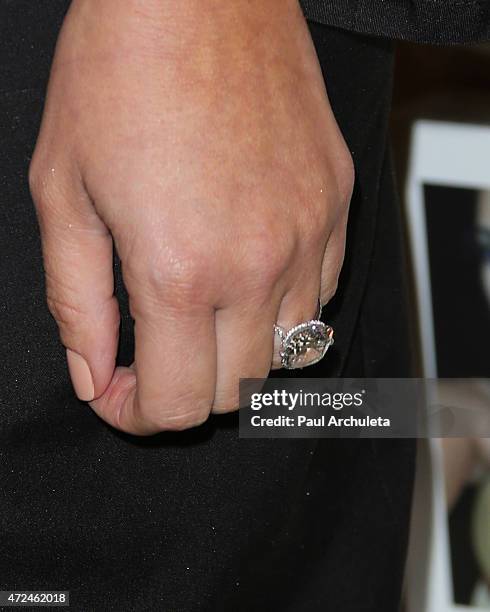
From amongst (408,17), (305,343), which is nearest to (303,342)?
(305,343)

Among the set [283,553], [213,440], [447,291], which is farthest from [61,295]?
[447,291]

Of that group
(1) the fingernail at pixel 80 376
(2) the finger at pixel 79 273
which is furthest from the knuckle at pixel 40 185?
(1) the fingernail at pixel 80 376

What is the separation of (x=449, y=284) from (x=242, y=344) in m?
0.85

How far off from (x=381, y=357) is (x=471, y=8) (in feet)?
1.13

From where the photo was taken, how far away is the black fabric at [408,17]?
1.83ft

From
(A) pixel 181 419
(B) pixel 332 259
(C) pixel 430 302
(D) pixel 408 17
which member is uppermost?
(C) pixel 430 302

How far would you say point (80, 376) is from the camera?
1.77ft

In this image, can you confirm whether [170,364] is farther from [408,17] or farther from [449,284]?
[449,284]

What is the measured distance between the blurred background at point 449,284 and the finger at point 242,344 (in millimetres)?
628

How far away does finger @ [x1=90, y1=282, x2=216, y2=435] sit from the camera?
474 mm

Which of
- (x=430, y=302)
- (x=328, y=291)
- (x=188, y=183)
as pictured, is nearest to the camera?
(x=188, y=183)

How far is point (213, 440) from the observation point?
2.02 ft

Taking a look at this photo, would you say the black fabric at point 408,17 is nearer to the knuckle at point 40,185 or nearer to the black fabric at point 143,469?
the black fabric at point 143,469

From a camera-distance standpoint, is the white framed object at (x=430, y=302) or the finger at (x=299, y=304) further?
the white framed object at (x=430, y=302)
